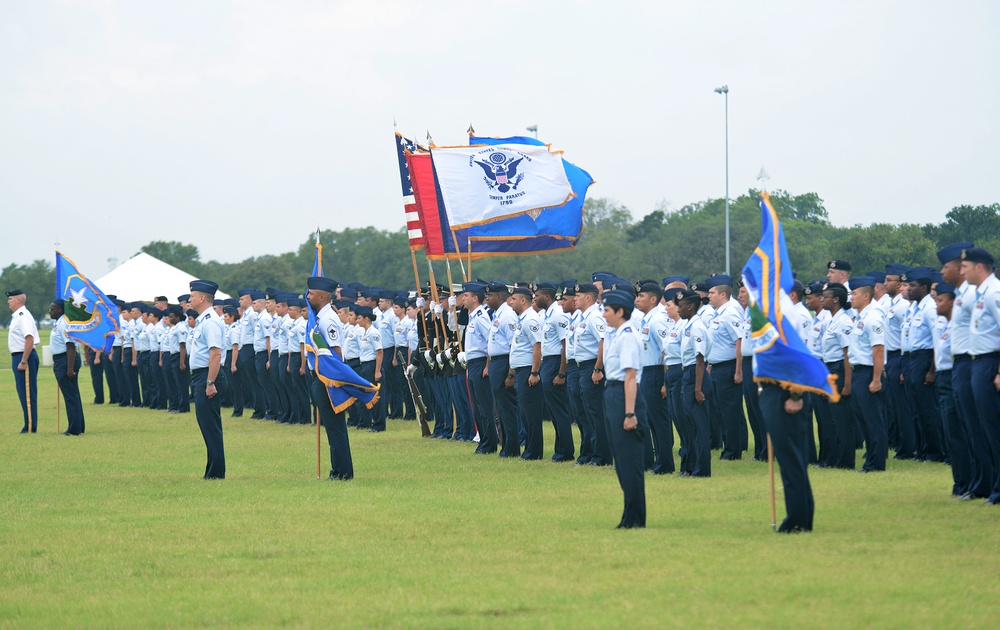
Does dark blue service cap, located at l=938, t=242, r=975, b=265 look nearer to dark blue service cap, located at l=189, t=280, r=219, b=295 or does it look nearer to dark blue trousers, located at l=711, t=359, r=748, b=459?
dark blue trousers, located at l=711, t=359, r=748, b=459

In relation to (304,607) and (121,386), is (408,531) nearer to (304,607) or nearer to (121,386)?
(304,607)

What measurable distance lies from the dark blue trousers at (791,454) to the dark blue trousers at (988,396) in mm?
2029

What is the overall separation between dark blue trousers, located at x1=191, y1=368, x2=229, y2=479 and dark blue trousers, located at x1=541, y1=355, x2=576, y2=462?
405 centimetres

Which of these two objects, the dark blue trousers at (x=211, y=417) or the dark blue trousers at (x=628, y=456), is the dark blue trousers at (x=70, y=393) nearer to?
the dark blue trousers at (x=211, y=417)

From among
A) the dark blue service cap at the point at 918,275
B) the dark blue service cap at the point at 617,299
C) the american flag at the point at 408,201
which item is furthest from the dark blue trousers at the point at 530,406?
the dark blue service cap at the point at 617,299

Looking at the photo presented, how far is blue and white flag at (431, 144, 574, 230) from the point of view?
60.5 feet

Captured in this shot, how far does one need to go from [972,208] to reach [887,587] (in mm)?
30060

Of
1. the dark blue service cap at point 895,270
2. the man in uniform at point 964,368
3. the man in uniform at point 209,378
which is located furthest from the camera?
the dark blue service cap at point 895,270

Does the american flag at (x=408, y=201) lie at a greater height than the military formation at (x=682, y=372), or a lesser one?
greater

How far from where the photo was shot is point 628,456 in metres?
Answer: 9.75

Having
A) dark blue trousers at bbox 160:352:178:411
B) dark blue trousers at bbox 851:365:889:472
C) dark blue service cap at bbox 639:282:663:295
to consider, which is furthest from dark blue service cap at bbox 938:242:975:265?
dark blue trousers at bbox 160:352:178:411

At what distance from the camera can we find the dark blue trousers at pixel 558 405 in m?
15.7

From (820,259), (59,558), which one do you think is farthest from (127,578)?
(820,259)

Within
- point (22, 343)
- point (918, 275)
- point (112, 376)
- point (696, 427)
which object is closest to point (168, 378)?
point (112, 376)
